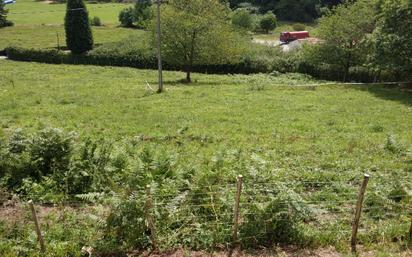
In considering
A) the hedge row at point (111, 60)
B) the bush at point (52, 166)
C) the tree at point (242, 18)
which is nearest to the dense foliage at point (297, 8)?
the tree at point (242, 18)

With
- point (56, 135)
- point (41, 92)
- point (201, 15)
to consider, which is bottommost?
point (41, 92)

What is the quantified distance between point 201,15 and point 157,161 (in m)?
30.0

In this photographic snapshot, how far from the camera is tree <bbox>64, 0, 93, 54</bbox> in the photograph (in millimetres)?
57031

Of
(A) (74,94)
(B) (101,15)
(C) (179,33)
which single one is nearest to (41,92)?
(A) (74,94)

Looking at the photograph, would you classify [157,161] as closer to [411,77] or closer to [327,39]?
[411,77]

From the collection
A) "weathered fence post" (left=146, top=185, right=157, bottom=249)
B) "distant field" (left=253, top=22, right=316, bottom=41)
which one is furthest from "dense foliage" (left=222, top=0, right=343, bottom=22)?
"weathered fence post" (left=146, top=185, right=157, bottom=249)

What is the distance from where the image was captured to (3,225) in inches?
379

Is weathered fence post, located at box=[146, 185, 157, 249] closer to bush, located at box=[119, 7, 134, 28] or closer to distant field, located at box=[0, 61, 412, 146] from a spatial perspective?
distant field, located at box=[0, 61, 412, 146]

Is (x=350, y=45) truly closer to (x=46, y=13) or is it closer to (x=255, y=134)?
(x=255, y=134)

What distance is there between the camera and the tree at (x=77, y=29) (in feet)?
187

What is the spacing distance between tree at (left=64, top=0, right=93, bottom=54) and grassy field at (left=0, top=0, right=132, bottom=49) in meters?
6.48

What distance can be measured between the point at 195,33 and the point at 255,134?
22.8 metres

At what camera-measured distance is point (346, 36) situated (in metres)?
42.4

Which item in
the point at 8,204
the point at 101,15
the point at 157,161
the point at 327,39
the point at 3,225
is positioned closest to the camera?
the point at 3,225
